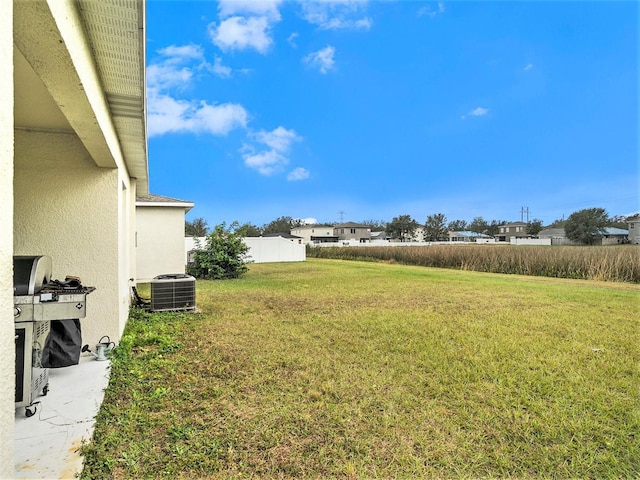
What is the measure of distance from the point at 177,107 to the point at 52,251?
12591 millimetres

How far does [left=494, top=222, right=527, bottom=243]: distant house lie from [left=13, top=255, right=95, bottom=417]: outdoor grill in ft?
261

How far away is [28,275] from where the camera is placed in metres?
2.84

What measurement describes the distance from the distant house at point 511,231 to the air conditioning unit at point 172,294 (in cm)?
7607

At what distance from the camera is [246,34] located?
8578 millimetres

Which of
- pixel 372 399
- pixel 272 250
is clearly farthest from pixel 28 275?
pixel 272 250

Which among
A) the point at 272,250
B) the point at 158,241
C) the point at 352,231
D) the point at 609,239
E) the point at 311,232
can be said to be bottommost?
the point at 272,250

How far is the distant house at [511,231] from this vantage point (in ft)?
240

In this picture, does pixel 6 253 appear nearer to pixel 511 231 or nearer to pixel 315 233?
pixel 315 233

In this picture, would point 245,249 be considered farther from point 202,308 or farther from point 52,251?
point 52,251

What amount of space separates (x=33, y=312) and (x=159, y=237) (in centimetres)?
964

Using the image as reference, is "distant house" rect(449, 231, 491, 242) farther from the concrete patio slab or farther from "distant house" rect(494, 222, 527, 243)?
the concrete patio slab

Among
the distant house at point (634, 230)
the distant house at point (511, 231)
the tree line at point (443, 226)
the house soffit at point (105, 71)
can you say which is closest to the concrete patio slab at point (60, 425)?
the house soffit at point (105, 71)

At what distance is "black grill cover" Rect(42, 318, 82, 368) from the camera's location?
10.9ft

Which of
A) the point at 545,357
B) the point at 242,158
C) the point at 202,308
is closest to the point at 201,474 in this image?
the point at 545,357
